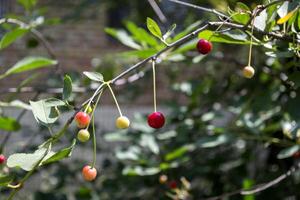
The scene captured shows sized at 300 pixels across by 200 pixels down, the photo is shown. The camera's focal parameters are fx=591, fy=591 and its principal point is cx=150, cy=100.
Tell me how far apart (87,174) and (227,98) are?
1390 millimetres

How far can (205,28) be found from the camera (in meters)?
0.88

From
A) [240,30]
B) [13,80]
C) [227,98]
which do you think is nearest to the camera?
[240,30]

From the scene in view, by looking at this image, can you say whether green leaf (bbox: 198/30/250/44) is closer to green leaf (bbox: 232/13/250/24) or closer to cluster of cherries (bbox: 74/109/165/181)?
green leaf (bbox: 232/13/250/24)

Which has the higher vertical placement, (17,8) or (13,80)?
(17,8)

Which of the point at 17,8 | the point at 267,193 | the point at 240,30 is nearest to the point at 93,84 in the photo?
the point at 267,193

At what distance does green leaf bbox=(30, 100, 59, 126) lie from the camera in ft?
2.80

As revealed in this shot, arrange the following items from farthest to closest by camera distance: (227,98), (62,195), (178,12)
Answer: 1. (178,12)
2. (227,98)
3. (62,195)

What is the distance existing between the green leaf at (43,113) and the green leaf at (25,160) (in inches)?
1.7

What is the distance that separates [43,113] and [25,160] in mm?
74

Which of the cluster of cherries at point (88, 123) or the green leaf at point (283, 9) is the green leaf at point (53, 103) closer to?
the cluster of cherries at point (88, 123)

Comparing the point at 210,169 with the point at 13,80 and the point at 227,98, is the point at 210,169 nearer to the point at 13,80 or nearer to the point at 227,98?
the point at 227,98

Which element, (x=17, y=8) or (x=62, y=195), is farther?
(x=17, y=8)

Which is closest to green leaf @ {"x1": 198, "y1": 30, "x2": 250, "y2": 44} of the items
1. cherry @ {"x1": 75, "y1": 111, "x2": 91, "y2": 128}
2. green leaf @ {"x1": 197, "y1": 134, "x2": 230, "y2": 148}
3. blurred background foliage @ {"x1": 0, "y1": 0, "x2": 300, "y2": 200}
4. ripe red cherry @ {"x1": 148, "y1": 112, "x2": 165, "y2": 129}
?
ripe red cherry @ {"x1": 148, "y1": 112, "x2": 165, "y2": 129}

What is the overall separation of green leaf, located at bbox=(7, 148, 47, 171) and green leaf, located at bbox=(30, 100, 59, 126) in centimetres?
4
